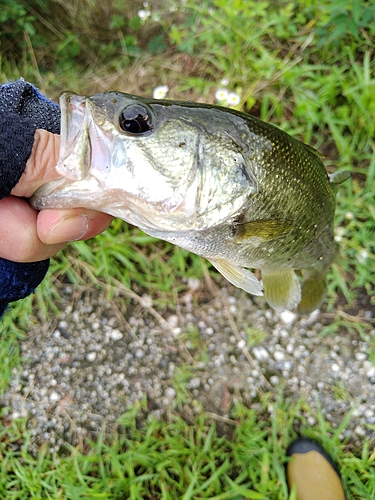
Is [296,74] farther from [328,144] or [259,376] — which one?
[259,376]

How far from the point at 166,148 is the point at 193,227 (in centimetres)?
29

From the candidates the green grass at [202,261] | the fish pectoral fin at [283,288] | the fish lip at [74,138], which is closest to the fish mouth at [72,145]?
the fish lip at [74,138]

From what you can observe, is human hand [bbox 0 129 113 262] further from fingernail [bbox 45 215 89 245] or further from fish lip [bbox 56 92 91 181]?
fish lip [bbox 56 92 91 181]

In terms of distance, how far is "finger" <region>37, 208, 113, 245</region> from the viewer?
1.33 m

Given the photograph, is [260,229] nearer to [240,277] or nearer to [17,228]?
[240,277]

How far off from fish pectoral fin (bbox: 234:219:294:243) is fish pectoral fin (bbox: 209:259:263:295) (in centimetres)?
16

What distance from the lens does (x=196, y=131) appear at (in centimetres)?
136

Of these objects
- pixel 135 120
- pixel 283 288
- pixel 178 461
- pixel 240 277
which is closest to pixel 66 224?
pixel 135 120

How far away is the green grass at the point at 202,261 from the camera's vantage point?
7.38 feet

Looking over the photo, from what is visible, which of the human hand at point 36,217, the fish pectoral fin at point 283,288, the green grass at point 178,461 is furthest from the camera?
the green grass at point 178,461

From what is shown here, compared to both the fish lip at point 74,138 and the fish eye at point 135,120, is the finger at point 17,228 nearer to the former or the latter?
the fish lip at point 74,138

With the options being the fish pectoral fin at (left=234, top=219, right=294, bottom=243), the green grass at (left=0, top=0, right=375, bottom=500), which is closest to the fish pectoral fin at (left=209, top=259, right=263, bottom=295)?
the fish pectoral fin at (left=234, top=219, right=294, bottom=243)

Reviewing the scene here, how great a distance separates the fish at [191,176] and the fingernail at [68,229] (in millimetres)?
76

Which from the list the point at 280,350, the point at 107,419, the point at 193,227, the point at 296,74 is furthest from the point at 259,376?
the point at 296,74
